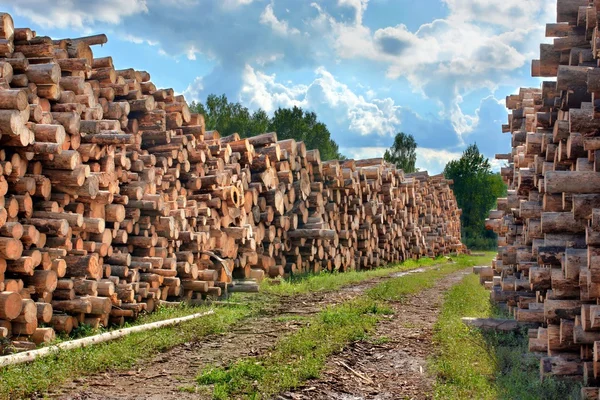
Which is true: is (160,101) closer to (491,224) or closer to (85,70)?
(85,70)

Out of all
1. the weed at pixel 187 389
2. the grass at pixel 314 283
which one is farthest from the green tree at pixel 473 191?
the weed at pixel 187 389

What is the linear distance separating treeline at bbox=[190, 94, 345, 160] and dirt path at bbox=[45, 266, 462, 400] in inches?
1388

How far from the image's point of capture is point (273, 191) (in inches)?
548

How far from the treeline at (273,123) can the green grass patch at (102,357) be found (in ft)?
116

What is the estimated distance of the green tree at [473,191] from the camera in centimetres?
5072

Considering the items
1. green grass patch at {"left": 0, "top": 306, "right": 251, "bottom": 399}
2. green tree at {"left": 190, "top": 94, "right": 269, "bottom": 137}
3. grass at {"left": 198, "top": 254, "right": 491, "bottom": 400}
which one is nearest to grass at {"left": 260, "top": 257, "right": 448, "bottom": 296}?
grass at {"left": 198, "top": 254, "right": 491, "bottom": 400}

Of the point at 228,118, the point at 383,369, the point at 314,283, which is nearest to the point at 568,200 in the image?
the point at 383,369

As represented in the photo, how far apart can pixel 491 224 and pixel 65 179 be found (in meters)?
8.54

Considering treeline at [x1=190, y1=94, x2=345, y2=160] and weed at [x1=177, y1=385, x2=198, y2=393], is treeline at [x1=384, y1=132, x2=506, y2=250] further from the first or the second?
weed at [x1=177, y1=385, x2=198, y2=393]

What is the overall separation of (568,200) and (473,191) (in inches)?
1810

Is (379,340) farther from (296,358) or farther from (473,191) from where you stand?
(473,191)

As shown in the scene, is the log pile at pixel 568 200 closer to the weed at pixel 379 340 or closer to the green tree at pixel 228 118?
the weed at pixel 379 340

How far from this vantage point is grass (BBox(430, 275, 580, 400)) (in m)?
5.88

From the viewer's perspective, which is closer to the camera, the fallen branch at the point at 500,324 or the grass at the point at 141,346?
the grass at the point at 141,346
